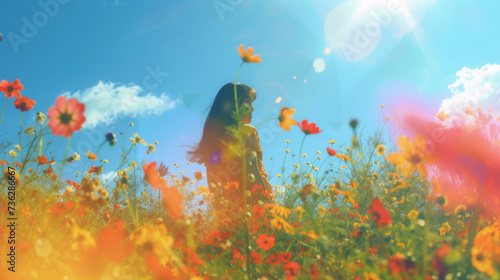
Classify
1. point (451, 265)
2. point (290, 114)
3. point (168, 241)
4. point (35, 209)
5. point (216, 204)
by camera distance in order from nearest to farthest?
point (451, 265) < point (168, 241) < point (290, 114) < point (35, 209) < point (216, 204)

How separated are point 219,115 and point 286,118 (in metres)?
2.41

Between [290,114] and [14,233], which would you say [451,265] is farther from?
[14,233]

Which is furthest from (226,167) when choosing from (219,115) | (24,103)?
(24,103)

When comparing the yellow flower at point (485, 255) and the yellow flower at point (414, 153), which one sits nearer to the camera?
the yellow flower at point (485, 255)

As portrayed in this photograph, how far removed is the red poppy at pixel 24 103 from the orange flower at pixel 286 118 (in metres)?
1.44

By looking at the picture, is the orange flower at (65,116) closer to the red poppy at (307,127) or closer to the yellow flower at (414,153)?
the red poppy at (307,127)

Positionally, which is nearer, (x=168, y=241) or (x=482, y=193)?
(x=168, y=241)

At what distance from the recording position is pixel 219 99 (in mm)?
3699

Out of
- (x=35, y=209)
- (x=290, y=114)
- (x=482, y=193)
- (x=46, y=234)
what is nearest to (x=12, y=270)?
(x=46, y=234)

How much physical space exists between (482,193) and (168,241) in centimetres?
104

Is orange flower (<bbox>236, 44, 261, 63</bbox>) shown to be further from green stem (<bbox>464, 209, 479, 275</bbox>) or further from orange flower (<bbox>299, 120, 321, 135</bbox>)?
green stem (<bbox>464, 209, 479, 275</bbox>)

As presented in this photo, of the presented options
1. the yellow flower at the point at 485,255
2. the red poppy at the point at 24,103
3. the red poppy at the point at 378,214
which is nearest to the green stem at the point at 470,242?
the yellow flower at the point at 485,255

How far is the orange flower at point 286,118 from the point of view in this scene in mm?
1280

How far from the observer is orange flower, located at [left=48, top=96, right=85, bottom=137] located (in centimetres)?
111
